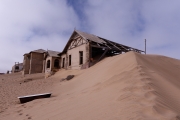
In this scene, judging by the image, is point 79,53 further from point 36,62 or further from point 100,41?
point 36,62

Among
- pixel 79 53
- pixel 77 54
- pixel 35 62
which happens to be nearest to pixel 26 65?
pixel 35 62

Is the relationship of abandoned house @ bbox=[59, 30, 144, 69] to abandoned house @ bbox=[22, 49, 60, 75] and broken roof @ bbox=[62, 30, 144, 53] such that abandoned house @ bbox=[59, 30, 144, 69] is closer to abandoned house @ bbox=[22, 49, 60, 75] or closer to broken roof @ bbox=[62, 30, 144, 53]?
broken roof @ bbox=[62, 30, 144, 53]

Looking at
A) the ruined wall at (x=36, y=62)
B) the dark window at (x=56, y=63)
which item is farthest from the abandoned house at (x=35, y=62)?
the dark window at (x=56, y=63)

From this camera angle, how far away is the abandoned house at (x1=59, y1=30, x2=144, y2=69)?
602 inches

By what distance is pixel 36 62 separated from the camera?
86.4 feet

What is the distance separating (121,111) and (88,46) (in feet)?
40.8

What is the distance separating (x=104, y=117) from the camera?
2.92 metres

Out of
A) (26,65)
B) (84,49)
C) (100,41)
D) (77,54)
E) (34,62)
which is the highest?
(100,41)

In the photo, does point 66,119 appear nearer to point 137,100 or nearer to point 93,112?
point 93,112

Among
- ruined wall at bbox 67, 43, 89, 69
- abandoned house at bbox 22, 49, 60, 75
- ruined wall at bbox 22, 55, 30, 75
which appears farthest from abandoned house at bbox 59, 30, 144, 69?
ruined wall at bbox 22, 55, 30, 75

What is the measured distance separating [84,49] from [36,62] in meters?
14.1

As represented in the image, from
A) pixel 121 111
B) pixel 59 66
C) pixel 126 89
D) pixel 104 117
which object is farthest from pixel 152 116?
pixel 59 66

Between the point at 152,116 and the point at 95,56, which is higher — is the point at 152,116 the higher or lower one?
the lower one

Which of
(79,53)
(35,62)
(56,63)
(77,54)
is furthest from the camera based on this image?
(35,62)
